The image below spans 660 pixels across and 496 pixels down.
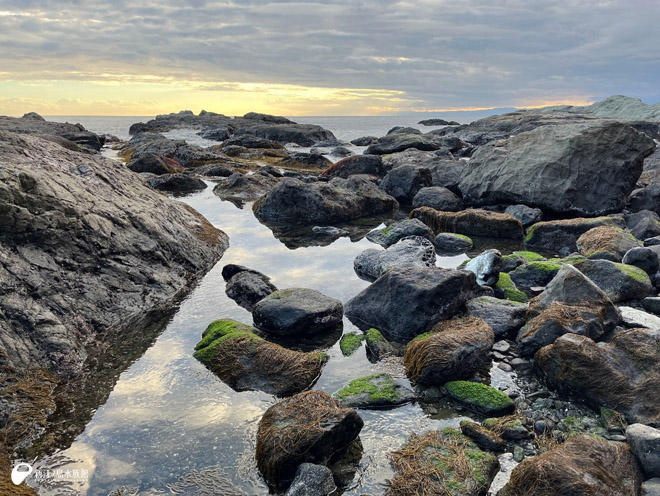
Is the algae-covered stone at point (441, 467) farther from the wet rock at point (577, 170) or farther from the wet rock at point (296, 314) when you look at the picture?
the wet rock at point (577, 170)

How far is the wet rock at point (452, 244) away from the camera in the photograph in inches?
634

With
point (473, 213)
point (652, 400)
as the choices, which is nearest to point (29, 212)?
point (652, 400)

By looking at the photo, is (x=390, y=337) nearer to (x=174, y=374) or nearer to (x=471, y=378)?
(x=471, y=378)

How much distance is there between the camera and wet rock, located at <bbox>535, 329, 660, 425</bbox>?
7.07 meters

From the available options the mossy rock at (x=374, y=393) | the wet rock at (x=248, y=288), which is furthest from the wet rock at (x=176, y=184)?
the mossy rock at (x=374, y=393)

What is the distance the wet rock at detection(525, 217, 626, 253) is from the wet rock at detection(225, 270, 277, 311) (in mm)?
9414

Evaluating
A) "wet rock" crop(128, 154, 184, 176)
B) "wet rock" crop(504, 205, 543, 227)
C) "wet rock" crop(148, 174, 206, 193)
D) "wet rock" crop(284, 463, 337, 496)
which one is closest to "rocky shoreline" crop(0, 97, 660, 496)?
"wet rock" crop(284, 463, 337, 496)

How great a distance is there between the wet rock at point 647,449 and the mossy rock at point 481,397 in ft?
5.38

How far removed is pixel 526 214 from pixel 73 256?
15.0 m

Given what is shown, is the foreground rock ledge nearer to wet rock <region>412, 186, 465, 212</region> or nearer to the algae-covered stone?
the algae-covered stone

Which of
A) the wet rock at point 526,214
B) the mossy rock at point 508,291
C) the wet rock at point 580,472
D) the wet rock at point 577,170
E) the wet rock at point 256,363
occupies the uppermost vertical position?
the wet rock at point 577,170

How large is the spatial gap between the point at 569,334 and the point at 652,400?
1.44 meters

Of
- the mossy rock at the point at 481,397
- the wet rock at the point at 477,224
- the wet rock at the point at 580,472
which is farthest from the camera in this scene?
the wet rock at the point at 477,224

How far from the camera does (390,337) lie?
991 centimetres
